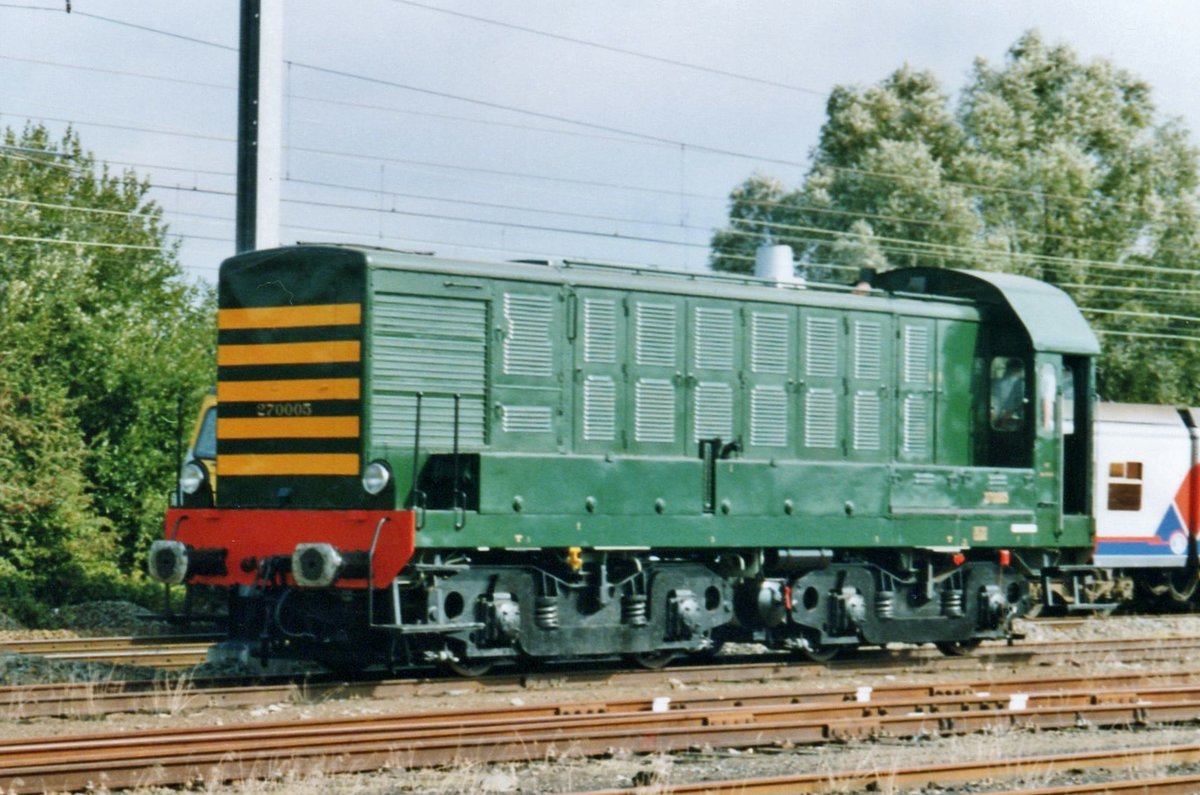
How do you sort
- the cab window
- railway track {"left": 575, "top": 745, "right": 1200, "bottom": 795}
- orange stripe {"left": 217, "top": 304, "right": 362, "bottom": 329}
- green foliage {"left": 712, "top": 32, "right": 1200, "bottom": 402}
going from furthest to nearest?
green foliage {"left": 712, "top": 32, "right": 1200, "bottom": 402} < the cab window < orange stripe {"left": 217, "top": 304, "right": 362, "bottom": 329} < railway track {"left": 575, "top": 745, "right": 1200, "bottom": 795}

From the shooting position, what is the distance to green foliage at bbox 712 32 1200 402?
38.8 m

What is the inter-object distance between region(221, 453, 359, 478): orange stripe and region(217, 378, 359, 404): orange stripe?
415mm

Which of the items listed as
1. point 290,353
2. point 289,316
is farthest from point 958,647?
point 289,316

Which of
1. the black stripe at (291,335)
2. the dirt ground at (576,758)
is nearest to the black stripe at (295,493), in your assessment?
the black stripe at (291,335)

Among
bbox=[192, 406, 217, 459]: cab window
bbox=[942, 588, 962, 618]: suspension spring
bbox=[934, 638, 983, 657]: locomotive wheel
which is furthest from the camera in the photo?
bbox=[192, 406, 217, 459]: cab window

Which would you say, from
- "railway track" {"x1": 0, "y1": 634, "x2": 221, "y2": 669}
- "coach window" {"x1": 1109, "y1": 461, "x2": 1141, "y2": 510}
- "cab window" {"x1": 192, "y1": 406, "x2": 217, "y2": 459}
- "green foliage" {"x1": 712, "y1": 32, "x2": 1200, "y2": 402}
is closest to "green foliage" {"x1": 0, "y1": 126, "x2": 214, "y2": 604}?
"cab window" {"x1": 192, "y1": 406, "x2": 217, "y2": 459}

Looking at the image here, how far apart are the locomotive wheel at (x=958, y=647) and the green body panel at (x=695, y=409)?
3.62 ft

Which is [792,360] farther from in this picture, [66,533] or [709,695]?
[66,533]

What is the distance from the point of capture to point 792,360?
13867mm

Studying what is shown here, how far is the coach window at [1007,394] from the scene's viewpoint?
49.2ft

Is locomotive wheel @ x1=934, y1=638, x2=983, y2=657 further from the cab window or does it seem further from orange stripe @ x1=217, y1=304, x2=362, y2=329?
the cab window

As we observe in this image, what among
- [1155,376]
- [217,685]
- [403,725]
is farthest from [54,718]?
[1155,376]

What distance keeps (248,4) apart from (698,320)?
686 cm

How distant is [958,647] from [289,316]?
7004mm
